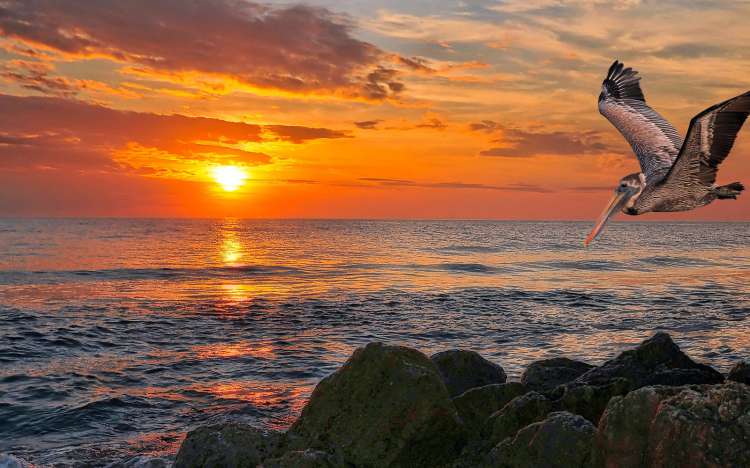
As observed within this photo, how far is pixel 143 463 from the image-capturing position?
8.44 m

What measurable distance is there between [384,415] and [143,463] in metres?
3.99

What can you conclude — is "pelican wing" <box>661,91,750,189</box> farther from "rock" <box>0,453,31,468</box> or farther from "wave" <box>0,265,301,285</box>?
"wave" <box>0,265,301,285</box>

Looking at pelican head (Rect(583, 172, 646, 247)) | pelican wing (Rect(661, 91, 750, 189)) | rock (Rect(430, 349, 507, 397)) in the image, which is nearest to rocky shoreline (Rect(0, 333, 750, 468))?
rock (Rect(430, 349, 507, 397))

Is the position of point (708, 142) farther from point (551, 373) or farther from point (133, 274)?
point (133, 274)

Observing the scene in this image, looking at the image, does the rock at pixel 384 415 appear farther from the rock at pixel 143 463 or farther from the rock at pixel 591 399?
the rock at pixel 143 463

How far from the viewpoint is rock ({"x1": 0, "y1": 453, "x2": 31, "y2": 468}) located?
330 inches

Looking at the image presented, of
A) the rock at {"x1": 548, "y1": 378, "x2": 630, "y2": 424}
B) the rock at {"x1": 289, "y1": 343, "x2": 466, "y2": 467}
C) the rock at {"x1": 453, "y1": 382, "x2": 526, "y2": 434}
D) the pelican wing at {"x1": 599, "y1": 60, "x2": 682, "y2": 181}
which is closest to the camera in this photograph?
the rock at {"x1": 289, "y1": 343, "x2": 466, "y2": 467}

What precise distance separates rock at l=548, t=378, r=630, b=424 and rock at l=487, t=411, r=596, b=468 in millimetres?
851

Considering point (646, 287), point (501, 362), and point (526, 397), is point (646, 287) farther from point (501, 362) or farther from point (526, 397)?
point (526, 397)

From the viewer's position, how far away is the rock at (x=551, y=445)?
556cm

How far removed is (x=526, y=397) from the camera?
6.56 metres

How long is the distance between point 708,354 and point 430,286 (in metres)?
15.9

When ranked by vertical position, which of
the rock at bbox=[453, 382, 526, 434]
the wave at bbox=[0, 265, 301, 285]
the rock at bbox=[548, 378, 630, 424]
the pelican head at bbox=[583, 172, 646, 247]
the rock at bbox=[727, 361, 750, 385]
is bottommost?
the wave at bbox=[0, 265, 301, 285]

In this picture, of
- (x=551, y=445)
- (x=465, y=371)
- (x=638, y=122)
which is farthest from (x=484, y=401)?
(x=638, y=122)
